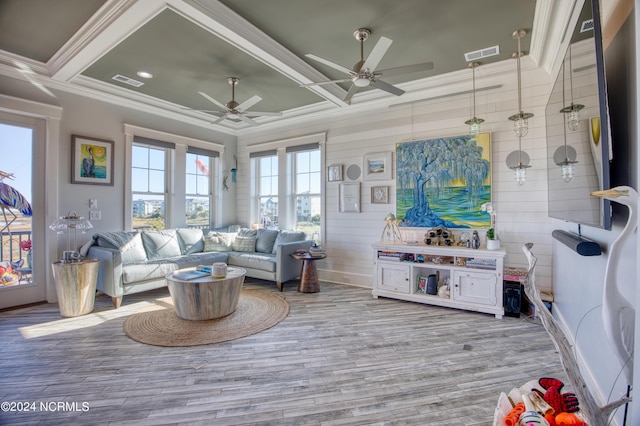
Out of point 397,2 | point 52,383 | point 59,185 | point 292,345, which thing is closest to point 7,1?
point 59,185

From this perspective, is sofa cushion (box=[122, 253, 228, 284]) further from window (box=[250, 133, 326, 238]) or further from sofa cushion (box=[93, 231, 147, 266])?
window (box=[250, 133, 326, 238])

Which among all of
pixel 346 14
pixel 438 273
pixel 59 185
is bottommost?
pixel 438 273

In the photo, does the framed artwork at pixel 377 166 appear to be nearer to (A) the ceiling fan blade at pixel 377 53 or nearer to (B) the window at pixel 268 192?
(A) the ceiling fan blade at pixel 377 53

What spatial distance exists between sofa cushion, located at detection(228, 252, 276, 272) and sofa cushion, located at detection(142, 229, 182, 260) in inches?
34.9

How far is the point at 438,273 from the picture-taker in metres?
3.98

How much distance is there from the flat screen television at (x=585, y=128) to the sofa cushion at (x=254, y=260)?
3568 millimetres

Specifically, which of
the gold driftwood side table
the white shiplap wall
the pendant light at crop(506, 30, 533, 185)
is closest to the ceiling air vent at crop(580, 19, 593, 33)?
the pendant light at crop(506, 30, 533, 185)

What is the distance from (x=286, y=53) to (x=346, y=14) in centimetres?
89

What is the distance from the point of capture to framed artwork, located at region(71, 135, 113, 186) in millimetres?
4105

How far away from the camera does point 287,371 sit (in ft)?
7.52

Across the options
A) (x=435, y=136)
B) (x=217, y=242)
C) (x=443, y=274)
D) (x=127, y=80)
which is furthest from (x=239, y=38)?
(x=443, y=274)

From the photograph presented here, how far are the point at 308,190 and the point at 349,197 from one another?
3.16 feet

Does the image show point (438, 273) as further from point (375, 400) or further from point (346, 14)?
point (346, 14)

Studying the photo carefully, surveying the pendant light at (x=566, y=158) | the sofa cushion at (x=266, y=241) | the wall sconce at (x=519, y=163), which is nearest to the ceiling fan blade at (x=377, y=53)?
the pendant light at (x=566, y=158)
